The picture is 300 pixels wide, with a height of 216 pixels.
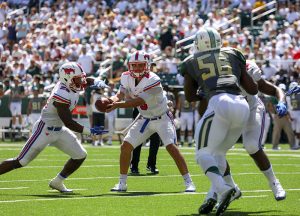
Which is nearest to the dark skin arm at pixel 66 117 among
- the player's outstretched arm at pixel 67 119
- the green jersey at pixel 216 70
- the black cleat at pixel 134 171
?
the player's outstretched arm at pixel 67 119

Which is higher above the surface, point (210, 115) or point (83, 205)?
point (210, 115)

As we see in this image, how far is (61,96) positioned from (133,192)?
154 cm

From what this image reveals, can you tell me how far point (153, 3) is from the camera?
109ft

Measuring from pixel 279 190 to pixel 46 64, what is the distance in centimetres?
2144

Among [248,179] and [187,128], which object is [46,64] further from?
[248,179]

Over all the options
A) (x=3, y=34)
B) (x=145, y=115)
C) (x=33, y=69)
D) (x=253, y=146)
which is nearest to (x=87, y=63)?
(x=33, y=69)

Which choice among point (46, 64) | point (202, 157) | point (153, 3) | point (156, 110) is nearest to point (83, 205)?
point (202, 157)

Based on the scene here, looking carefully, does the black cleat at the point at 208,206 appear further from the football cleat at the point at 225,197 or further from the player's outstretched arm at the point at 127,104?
the player's outstretched arm at the point at 127,104

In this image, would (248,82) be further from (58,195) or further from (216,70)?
(58,195)

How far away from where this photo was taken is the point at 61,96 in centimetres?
1194

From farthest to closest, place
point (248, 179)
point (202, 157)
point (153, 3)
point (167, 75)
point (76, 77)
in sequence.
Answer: point (153, 3) < point (167, 75) < point (248, 179) < point (76, 77) < point (202, 157)

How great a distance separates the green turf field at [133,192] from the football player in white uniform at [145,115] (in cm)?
37

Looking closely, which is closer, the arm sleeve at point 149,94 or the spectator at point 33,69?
the arm sleeve at point 149,94

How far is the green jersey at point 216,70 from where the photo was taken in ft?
31.5
